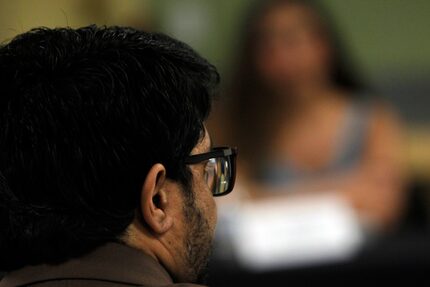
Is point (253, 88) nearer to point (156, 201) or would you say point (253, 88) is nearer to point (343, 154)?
point (343, 154)

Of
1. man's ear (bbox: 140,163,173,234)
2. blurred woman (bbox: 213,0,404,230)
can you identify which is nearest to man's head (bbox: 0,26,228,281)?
man's ear (bbox: 140,163,173,234)

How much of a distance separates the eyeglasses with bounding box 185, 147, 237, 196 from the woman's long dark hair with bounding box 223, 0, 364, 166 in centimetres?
261

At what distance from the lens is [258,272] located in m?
3.95

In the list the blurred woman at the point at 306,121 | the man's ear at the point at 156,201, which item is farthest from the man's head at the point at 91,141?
the blurred woman at the point at 306,121

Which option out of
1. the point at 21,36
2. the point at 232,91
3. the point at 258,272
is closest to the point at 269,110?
the point at 232,91

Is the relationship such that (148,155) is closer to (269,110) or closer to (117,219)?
(117,219)

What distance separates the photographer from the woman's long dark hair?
411cm

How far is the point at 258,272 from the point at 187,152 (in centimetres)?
263

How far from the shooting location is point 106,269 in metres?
1.29

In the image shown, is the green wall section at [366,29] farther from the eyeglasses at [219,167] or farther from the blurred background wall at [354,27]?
the eyeglasses at [219,167]

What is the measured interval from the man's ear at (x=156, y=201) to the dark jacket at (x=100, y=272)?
1.6 inches

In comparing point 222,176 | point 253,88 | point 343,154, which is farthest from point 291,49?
point 222,176

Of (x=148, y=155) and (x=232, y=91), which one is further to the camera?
(x=232, y=91)

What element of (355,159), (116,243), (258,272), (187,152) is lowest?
(258,272)
